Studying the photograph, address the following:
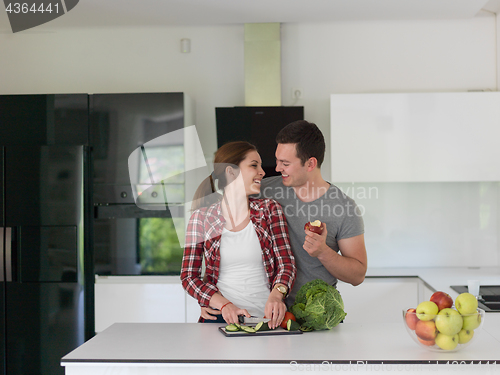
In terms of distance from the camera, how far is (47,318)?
2.93 m

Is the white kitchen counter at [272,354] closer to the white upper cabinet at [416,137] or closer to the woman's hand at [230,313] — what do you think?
the woman's hand at [230,313]

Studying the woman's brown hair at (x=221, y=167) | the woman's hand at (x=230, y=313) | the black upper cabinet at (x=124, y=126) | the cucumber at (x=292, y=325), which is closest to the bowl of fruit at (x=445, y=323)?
the cucumber at (x=292, y=325)

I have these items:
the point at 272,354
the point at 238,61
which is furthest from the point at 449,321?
the point at 238,61

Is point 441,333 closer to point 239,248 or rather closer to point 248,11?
point 239,248

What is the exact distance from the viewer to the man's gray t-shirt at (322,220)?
6.29 feet

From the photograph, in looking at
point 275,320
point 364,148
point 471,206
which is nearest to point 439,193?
point 471,206

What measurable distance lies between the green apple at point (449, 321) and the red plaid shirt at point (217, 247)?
59 cm

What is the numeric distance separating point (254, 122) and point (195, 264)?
4.73 feet

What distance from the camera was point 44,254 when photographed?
2910mm

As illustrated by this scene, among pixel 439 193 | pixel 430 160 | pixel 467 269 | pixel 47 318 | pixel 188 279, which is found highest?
pixel 430 160

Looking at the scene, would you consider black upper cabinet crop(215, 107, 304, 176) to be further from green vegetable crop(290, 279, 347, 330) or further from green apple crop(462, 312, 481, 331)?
green apple crop(462, 312, 481, 331)

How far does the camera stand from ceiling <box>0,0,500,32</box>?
2.96 metres

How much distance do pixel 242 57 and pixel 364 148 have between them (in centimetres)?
114

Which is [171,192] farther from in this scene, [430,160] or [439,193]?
[439,193]
